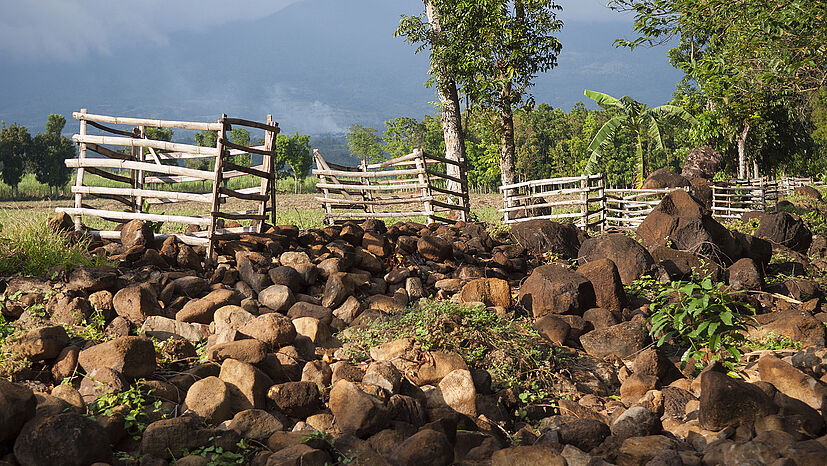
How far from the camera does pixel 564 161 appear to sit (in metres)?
60.6

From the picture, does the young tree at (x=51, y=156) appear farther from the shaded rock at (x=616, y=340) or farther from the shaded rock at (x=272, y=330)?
the shaded rock at (x=616, y=340)

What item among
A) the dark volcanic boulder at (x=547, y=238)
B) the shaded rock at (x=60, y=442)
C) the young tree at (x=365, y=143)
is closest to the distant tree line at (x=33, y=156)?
the young tree at (x=365, y=143)

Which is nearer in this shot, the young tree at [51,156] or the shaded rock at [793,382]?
the shaded rock at [793,382]

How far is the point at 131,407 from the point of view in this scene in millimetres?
3951

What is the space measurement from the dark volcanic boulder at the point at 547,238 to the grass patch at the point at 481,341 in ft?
14.4

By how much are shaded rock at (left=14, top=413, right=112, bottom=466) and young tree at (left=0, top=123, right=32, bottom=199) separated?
46.6 metres

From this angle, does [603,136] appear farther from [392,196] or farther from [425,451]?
[425,451]

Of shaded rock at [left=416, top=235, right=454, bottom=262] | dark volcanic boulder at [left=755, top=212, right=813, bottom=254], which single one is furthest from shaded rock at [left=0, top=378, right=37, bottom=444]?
dark volcanic boulder at [left=755, top=212, right=813, bottom=254]

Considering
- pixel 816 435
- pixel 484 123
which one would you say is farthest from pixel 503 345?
pixel 484 123

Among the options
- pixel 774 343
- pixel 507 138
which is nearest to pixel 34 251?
pixel 774 343

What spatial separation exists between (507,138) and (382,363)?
13.4 metres

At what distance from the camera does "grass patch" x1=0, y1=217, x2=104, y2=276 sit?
20.7 feet

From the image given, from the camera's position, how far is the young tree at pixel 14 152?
43.2 m

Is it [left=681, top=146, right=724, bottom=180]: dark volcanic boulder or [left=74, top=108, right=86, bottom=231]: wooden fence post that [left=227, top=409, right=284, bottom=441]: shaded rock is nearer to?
[left=74, top=108, right=86, bottom=231]: wooden fence post
